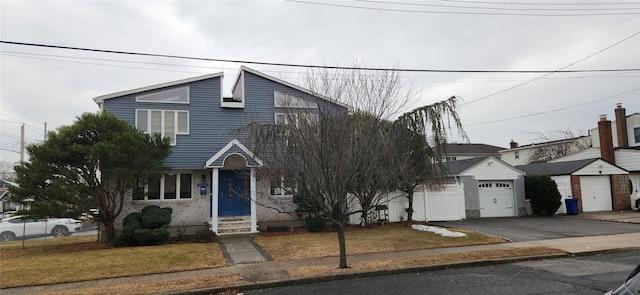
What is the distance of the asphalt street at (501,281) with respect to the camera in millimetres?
7555

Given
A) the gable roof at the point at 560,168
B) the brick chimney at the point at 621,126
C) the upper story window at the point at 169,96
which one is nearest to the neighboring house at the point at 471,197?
the gable roof at the point at 560,168

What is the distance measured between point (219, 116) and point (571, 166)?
20859mm

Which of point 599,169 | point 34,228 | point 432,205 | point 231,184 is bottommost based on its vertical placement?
point 34,228

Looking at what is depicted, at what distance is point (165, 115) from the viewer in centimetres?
1722

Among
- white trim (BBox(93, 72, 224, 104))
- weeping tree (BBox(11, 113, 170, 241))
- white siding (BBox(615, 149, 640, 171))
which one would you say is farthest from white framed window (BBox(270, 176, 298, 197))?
white siding (BBox(615, 149, 640, 171))

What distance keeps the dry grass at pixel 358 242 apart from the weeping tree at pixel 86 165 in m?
5.42

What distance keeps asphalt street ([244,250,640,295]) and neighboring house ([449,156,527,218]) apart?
35.5 feet

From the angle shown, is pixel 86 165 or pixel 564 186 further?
pixel 564 186

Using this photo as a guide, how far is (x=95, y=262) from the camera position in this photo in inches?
441

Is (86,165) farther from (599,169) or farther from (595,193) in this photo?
(599,169)

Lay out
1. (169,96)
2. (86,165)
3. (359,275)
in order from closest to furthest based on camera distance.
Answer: (359,275)
(86,165)
(169,96)

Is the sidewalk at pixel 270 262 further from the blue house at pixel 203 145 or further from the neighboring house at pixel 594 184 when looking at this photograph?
the neighboring house at pixel 594 184

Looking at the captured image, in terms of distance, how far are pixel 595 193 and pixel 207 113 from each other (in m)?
22.3

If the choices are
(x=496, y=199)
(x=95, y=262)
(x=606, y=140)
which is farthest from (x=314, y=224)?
(x=606, y=140)
